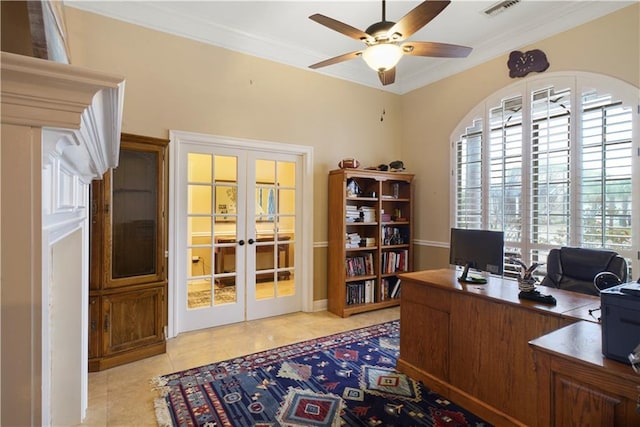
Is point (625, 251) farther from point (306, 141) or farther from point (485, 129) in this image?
point (306, 141)

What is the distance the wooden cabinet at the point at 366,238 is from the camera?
4.14 m

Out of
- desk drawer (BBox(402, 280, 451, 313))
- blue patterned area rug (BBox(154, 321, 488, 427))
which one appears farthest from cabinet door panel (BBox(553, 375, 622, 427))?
desk drawer (BBox(402, 280, 451, 313))

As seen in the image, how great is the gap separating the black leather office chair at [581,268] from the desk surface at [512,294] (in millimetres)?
459

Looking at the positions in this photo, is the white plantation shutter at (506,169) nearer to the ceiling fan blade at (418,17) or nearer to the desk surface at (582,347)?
the ceiling fan blade at (418,17)

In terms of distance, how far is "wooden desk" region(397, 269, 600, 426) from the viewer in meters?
1.84

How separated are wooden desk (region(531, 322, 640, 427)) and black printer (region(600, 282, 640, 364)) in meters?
0.04

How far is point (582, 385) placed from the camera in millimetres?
1195

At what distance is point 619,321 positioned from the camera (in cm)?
117

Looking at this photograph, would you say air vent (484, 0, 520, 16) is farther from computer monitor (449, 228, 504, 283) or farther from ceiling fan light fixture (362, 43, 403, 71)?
computer monitor (449, 228, 504, 283)

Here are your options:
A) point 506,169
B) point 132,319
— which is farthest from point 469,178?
point 132,319

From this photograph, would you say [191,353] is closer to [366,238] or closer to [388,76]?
[366,238]

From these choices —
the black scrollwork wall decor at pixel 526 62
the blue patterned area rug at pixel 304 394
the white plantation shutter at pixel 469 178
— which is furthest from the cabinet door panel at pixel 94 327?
the black scrollwork wall decor at pixel 526 62

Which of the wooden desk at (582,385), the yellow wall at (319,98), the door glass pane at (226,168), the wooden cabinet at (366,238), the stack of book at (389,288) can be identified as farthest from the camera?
the stack of book at (389,288)

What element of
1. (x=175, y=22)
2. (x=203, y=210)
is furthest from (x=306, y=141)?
(x=175, y=22)
